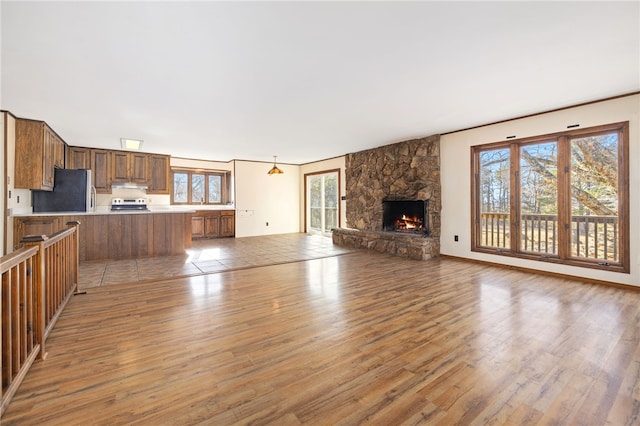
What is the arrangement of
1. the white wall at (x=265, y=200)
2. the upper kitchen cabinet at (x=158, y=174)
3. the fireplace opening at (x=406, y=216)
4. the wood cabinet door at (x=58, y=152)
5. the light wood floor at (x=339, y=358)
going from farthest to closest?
1. the white wall at (x=265, y=200)
2. the upper kitchen cabinet at (x=158, y=174)
3. the fireplace opening at (x=406, y=216)
4. the wood cabinet door at (x=58, y=152)
5. the light wood floor at (x=339, y=358)

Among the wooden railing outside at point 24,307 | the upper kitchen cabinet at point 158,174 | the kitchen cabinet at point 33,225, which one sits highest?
the upper kitchen cabinet at point 158,174

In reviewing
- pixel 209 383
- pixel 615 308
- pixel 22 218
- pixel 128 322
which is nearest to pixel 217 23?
pixel 209 383

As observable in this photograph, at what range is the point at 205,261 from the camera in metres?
5.21

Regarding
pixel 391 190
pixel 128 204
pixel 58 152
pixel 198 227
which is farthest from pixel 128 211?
pixel 391 190

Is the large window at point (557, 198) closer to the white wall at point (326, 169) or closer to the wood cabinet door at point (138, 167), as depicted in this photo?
the white wall at point (326, 169)

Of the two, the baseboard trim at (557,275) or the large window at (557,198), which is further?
the large window at (557,198)

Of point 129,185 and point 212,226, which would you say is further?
point 212,226

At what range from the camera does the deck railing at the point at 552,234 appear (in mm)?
3848

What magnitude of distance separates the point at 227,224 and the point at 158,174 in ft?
7.62

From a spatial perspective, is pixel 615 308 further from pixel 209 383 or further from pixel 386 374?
pixel 209 383

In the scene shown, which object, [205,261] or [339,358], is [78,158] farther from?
[339,358]

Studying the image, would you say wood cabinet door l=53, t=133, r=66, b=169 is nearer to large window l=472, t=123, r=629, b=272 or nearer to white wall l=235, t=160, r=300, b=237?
white wall l=235, t=160, r=300, b=237

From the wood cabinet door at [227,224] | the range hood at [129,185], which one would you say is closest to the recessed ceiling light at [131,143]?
the range hood at [129,185]

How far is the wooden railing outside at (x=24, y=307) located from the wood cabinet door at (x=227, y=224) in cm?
608
